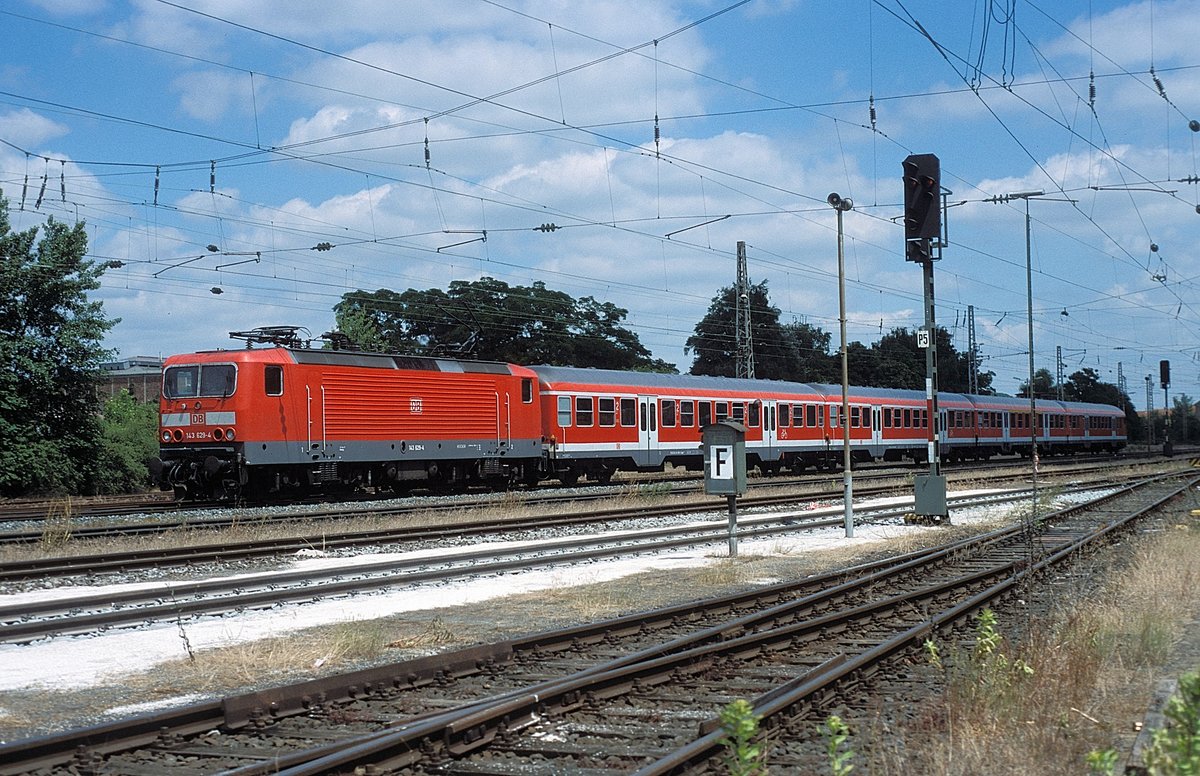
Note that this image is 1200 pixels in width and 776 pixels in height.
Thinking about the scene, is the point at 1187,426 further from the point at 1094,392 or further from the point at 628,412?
the point at 628,412

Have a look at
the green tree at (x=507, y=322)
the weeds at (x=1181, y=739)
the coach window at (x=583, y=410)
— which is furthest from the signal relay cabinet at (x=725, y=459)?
the green tree at (x=507, y=322)

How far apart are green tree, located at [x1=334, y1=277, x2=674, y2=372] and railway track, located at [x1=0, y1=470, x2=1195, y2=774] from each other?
53608 millimetres

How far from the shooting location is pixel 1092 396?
409 feet

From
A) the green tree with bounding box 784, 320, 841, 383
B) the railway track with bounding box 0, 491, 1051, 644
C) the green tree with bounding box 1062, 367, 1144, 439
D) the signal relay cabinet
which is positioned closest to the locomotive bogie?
the signal relay cabinet

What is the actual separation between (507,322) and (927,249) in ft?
158

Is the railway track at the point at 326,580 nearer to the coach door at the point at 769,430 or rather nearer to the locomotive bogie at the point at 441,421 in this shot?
the locomotive bogie at the point at 441,421

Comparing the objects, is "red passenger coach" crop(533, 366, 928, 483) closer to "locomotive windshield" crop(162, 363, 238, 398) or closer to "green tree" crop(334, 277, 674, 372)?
"locomotive windshield" crop(162, 363, 238, 398)

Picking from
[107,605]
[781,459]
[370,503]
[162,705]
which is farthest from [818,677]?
[781,459]

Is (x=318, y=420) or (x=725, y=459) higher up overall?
(x=318, y=420)

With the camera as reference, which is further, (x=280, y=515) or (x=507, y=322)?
A: (x=507, y=322)

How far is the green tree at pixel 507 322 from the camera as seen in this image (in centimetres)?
6625

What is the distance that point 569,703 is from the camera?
7.61 metres

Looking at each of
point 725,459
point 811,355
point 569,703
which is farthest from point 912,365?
point 569,703

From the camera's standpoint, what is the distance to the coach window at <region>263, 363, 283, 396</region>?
82.7 ft
